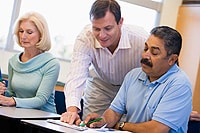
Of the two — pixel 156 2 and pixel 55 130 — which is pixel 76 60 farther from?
pixel 156 2

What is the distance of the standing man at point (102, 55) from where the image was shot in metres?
2.11

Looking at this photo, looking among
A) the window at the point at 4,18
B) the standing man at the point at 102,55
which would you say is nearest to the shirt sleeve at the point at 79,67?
the standing man at the point at 102,55

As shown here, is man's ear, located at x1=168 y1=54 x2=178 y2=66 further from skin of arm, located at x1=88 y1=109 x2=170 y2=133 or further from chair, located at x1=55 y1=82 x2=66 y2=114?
chair, located at x1=55 y1=82 x2=66 y2=114

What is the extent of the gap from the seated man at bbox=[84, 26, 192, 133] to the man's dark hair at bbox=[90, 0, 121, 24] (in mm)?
256

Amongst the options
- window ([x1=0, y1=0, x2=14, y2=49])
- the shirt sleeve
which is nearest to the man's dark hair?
the shirt sleeve

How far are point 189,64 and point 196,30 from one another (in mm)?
442

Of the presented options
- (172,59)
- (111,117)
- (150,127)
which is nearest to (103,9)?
(172,59)

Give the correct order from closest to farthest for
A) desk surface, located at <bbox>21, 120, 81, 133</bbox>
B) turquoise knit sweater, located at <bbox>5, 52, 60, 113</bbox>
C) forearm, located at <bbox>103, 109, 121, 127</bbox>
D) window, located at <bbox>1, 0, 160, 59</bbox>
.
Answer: desk surface, located at <bbox>21, 120, 81, 133</bbox> → forearm, located at <bbox>103, 109, 121, 127</bbox> → turquoise knit sweater, located at <bbox>5, 52, 60, 113</bbox> → window, located at <bbox>1, 0, 160, 59</bbox>

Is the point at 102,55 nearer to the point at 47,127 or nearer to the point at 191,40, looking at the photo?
the point at 47,127

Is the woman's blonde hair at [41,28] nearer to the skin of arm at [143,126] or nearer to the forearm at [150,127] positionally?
the skin of arm at [143,126]

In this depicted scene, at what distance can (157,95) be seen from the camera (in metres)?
1.96

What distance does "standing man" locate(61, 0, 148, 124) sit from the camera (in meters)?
2.11

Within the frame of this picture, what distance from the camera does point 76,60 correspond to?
2.32 meters

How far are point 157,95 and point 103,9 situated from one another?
568 mm
